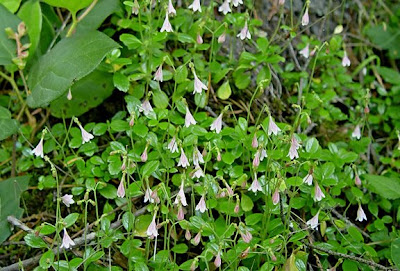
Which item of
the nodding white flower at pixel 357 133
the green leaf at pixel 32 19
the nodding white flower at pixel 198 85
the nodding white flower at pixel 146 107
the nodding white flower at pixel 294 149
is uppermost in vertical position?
the green leaf at pixel 32 19

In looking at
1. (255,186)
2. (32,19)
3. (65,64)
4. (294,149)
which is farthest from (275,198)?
(32,19)

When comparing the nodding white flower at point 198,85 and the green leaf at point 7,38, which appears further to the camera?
the green leaf at point 7,38

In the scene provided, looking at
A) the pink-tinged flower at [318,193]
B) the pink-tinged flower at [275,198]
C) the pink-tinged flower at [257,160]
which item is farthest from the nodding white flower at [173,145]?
the pink-tinged flower at [318,193]

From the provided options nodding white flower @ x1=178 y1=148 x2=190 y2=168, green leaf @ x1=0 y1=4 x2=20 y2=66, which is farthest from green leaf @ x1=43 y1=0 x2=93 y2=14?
nodding white flower @ x1=178 y1=148 x2=190 y2=168

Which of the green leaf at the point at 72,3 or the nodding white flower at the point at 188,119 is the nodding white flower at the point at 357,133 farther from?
the green leaf at the point at 72,3

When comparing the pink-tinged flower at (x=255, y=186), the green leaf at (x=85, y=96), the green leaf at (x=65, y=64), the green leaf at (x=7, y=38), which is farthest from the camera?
the green leaf at (x=85, y=96)
